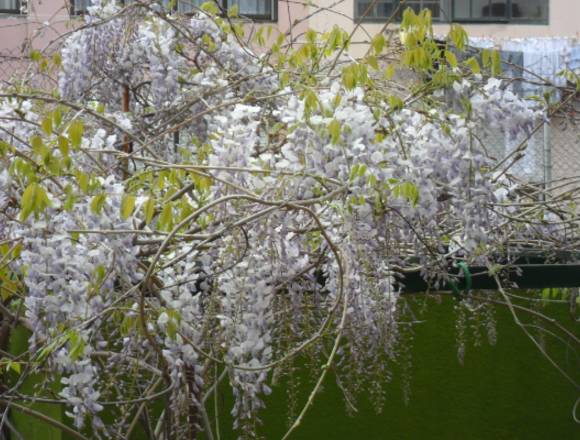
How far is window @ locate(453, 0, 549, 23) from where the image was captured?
1256cm

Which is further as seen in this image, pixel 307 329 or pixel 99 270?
Answer: pixel 307 329

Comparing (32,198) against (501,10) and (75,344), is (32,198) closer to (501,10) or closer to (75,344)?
(75,344)

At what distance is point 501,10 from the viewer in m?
12.6

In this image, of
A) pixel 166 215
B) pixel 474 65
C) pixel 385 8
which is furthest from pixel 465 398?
pixel 385 8

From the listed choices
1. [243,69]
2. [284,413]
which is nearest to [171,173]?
[243,69]

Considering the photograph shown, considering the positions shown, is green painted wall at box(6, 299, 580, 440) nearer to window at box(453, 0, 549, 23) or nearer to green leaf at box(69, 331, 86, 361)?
green leaf at box(69, 331, 86, 361)

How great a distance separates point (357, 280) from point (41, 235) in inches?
28.7

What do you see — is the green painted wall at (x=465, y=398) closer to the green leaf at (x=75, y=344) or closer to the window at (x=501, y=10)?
the green leaf at (x=75, y=344)

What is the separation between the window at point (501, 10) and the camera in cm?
1256

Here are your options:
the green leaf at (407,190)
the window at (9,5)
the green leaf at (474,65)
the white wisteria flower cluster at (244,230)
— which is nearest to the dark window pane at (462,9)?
the window at (9,5)

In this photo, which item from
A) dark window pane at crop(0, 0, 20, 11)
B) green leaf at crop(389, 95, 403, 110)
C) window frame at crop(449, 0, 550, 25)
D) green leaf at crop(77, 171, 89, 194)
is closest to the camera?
green leaf at crop(77, 171, 89, 194)

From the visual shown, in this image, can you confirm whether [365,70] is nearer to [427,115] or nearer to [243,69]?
[427,115]

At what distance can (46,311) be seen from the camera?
239cm

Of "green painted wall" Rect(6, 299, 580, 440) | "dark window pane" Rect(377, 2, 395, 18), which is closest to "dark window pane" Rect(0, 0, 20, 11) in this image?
"dark window pane" Rect(377, 2, 395, 18)
